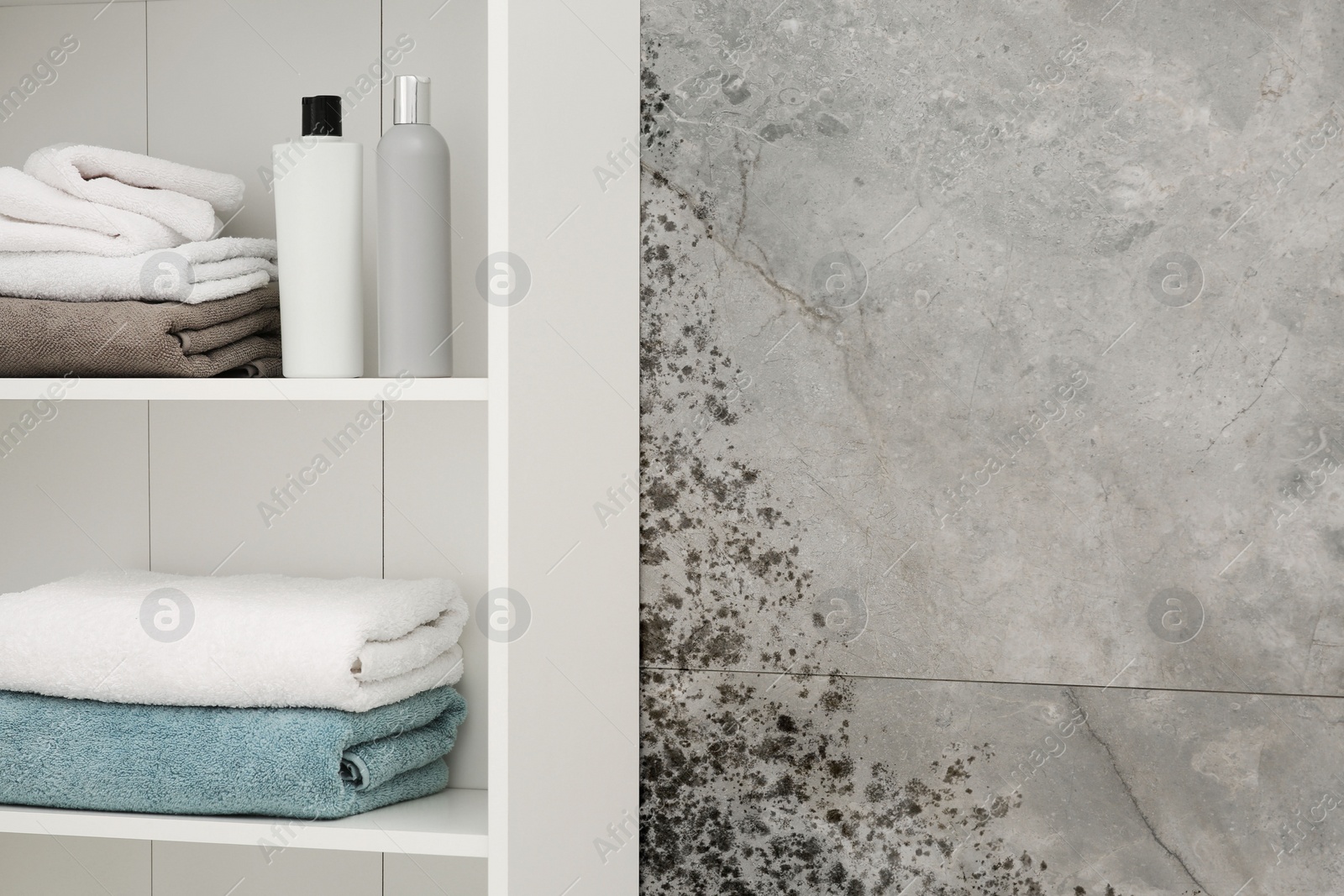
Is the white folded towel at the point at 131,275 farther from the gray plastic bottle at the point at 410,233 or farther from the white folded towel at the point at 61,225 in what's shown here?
the gray plastic bottle at the point at 410,233

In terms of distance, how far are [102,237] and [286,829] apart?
49 cm

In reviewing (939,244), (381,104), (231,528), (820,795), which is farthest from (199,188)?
(820,795)

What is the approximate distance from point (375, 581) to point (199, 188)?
0.37 m

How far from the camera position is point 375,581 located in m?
0.92

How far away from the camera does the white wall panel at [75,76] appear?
1016 mm

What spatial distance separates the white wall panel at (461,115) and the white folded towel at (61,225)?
260 millimetres

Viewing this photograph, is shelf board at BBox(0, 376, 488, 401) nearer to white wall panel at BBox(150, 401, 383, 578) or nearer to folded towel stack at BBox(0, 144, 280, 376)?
folded towel stack at BBox(0, 144, 280, 376)

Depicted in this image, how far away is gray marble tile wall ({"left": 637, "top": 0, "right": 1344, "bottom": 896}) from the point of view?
2.88 feet

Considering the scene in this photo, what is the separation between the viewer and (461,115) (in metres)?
0.96

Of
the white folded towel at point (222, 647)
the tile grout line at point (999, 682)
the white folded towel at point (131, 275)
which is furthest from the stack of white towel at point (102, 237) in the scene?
the tile grout line at point (999, 682)

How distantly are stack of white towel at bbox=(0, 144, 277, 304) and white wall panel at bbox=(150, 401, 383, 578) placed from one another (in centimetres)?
19

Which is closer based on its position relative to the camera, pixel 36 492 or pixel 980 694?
pixel 980 694

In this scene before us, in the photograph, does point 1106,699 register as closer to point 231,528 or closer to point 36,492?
point 231,528

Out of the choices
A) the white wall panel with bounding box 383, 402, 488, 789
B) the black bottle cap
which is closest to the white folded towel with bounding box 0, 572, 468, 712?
the white wall panel with bounding box 383, 402, 488, 789
